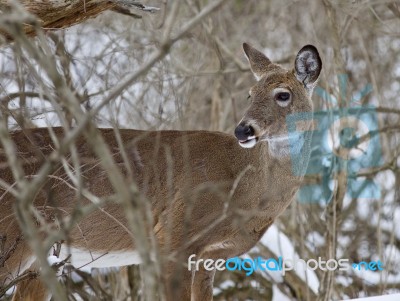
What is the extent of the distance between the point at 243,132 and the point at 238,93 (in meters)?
4.51

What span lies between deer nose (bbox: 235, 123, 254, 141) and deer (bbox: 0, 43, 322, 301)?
0.45 feet

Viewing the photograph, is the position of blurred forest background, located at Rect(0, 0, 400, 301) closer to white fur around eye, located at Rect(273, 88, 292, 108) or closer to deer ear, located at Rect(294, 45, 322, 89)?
deer ear, located at Rect(294, 45, 322, 89)

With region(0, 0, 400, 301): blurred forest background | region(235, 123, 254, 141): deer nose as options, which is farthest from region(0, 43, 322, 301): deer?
region(0, 0, 400, 301): blurred forest background

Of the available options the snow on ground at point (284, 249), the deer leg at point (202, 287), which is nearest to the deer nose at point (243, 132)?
the deer leg at point (202, 287)

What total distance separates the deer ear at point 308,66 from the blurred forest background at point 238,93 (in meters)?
1.12

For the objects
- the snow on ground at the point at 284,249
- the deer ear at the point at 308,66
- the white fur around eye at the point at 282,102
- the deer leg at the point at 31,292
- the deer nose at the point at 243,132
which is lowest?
the snow on ground at the point at 284,249

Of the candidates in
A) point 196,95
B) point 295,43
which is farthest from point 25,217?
point 295,43

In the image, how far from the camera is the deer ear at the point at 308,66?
19.8 ft

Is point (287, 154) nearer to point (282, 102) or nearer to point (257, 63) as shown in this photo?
point (282, 102)

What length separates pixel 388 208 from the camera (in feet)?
33.8

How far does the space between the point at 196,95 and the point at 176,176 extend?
4.47 metres

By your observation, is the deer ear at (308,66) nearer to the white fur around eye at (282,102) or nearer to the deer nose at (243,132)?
the white fur around eye at (282,102)

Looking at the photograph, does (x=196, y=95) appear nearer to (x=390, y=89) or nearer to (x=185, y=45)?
(x=185, y=45)

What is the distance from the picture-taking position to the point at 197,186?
19.6 ft
